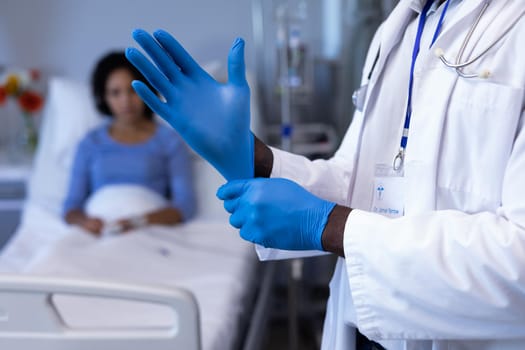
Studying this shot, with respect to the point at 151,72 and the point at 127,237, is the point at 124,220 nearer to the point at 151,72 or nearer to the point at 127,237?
the point at 127,237

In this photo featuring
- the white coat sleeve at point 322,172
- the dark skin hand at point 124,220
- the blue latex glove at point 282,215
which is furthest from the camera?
the dark skin hand at point 124,220

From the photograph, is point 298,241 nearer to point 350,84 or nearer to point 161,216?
point 161,216

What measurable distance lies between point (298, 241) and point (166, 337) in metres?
0.44

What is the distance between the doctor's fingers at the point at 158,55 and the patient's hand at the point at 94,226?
1.26m

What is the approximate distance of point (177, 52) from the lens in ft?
2.66

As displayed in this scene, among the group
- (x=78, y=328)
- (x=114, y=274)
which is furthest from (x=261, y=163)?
(x=114, y=274)

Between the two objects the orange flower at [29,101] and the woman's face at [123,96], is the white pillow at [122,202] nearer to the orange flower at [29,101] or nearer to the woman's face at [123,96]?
the woman's face at [123,96]

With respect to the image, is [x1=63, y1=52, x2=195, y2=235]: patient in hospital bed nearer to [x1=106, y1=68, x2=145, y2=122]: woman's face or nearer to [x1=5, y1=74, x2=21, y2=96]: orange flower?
[x1=106, y1=68, x2=145, y2=122]: woman's face

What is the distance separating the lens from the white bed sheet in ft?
4.67

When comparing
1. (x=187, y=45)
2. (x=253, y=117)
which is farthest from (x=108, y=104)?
(x=253, y=117)

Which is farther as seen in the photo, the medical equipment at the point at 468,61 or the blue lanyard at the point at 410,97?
the blue lanyard at the point at 410,97

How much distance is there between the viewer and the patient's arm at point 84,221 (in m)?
1.93

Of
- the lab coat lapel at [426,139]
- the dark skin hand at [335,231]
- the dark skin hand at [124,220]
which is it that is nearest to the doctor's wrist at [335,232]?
the dark skin hand at [335,231]

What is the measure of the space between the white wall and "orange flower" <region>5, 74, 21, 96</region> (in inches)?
9.8
